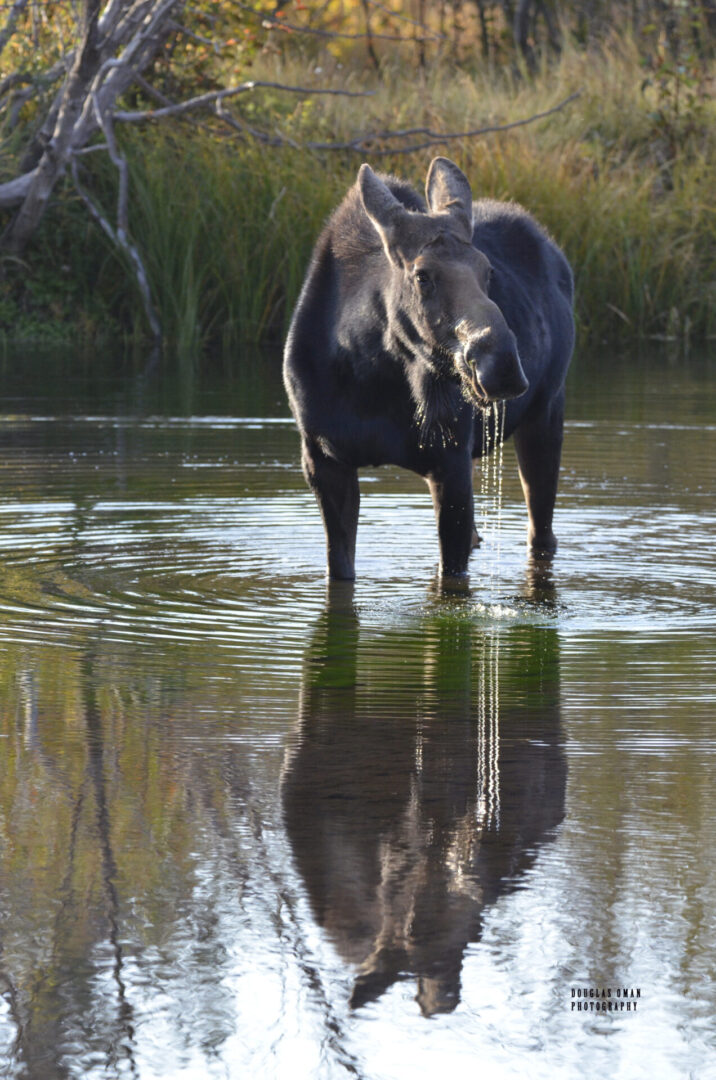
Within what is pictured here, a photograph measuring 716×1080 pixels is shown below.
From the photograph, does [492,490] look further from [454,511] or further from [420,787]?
[420,787]

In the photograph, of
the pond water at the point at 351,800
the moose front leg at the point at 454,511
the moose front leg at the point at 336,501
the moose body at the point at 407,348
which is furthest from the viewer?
the moose front leg at the point at 336,501

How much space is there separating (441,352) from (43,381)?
32.1 feet

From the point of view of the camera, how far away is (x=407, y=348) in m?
6.19

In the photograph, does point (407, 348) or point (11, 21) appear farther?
point (11, 21)

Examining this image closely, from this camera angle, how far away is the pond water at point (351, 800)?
109 inches

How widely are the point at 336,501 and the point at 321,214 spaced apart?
11.0 meters

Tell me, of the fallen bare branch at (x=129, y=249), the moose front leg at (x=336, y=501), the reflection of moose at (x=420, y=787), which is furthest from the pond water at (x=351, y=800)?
the fallen bare branch at (x=129, y=249)

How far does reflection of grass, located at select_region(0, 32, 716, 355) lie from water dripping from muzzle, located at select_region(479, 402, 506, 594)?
712cm

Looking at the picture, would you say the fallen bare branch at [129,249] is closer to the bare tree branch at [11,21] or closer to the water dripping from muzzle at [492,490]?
the bare tree branch at [11,21]

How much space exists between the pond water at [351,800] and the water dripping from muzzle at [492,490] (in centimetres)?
6

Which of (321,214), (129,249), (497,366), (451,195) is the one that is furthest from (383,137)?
(497,366)

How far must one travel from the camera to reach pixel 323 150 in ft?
61.6

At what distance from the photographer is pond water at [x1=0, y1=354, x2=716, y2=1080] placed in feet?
9.10

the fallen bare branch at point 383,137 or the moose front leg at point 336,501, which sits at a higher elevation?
the fallen bare branch at point 383,137
